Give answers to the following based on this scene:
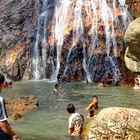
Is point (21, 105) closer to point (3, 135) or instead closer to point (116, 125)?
point (116, 125)

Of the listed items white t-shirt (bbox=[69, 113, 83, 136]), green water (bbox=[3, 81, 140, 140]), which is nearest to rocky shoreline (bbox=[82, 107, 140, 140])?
white t-shirt (bbox=[69, 113, 83, 136])

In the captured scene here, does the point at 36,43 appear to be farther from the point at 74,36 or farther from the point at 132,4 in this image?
the point at 132,4

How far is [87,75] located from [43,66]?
528 cm

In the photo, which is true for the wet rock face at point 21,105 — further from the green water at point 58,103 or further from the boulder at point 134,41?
the boulder at point 134,41

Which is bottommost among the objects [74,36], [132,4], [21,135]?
[21,135]

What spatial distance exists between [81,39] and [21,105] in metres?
17.8

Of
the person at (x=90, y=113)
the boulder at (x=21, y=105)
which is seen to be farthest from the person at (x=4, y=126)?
the boulder at (x=21, y=105)

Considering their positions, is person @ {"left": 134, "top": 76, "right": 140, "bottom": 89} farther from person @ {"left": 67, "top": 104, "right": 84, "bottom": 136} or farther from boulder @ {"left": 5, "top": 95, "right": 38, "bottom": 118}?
person @ {"left": 67, "top": 104, "right": 84, "bottom": 136}

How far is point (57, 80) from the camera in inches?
1451

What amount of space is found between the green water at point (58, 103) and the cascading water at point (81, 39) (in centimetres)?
439

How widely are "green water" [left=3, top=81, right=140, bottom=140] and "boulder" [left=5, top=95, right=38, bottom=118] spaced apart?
17.8 inches

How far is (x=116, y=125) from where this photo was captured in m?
11.6

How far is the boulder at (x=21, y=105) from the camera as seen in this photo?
20817 millimetres

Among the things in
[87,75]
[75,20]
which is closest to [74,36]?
[75,20]
